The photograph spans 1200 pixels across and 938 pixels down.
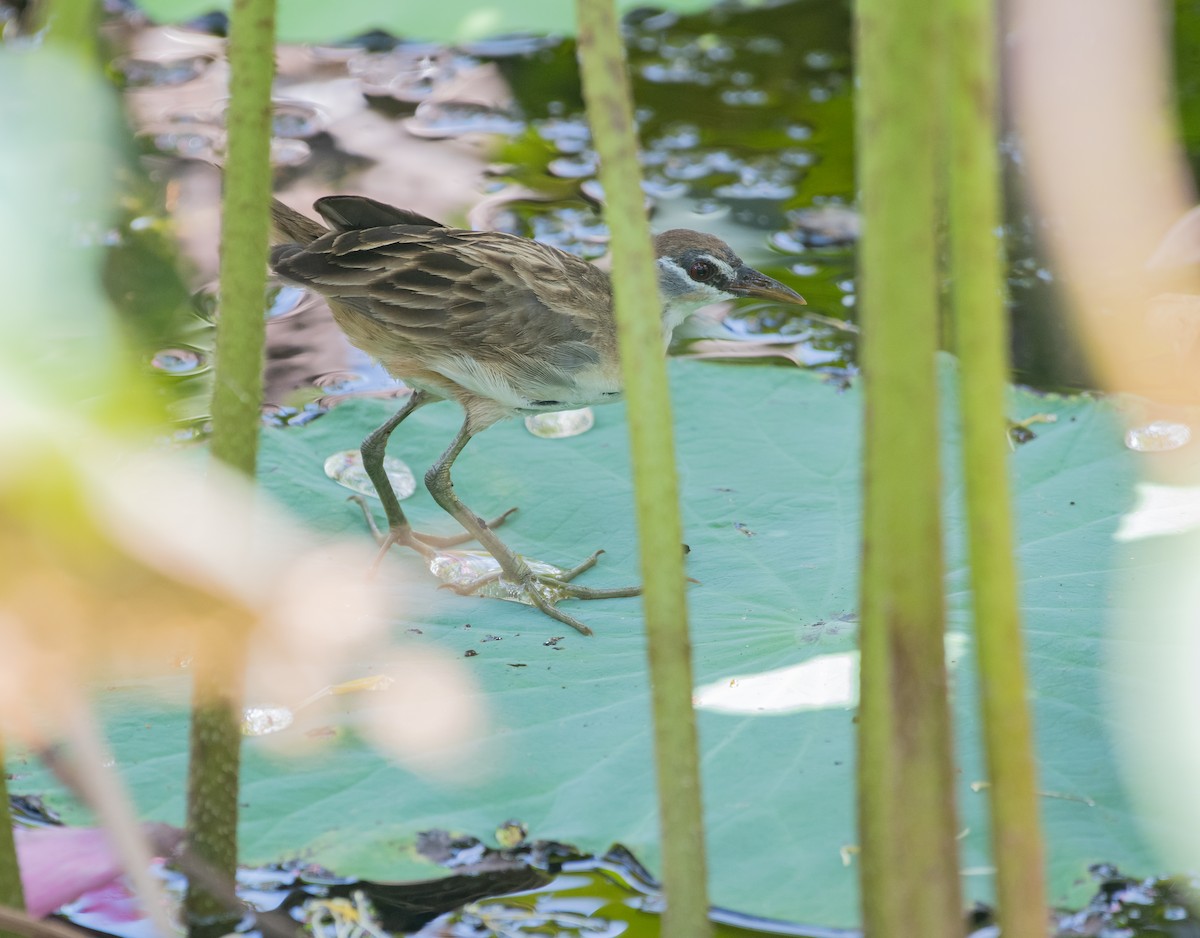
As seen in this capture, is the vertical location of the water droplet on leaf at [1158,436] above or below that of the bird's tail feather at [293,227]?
below

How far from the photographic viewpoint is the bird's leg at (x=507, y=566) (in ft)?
10.1

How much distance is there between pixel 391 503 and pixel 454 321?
525 mm

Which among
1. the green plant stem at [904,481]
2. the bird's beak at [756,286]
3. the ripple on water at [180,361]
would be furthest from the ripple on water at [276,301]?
the green plant stem at [904,481]

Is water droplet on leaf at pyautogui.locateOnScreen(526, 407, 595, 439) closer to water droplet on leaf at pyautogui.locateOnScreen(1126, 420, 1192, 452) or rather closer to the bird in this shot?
the bird

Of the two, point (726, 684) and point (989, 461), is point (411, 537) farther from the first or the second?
point (989, 461)

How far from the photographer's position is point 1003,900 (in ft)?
4.74

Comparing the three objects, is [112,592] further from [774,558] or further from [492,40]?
[492,40]

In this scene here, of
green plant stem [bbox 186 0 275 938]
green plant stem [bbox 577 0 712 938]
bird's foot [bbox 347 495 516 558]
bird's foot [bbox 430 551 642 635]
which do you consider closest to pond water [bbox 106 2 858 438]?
bird's foot [bbox 347 495 516 558]

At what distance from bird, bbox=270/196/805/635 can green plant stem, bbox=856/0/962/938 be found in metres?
2.09

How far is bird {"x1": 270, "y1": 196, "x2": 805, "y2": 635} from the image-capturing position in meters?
3.62

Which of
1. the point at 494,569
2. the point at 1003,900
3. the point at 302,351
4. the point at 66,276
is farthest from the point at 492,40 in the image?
the point at 1003,900

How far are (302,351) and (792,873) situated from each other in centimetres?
303

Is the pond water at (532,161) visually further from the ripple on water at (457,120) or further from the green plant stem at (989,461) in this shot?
the green plant stem at (989,461)

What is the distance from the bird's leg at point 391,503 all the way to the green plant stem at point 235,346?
1406 mm
